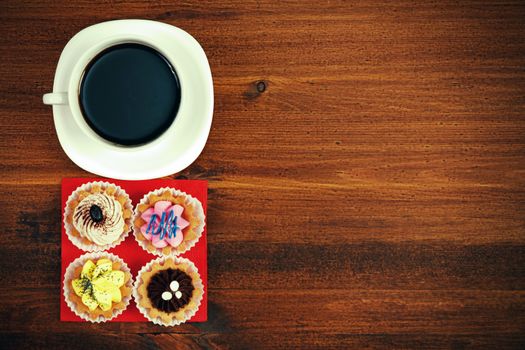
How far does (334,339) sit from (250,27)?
1.41 feet

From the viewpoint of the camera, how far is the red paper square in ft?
2.05

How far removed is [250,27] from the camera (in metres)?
0.62

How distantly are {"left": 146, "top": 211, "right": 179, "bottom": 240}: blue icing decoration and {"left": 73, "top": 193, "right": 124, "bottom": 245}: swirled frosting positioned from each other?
40 mm

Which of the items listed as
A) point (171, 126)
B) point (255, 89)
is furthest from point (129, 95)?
point (255, 89)

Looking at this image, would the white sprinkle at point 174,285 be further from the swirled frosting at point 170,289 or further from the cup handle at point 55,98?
the cup handle at point 55,98

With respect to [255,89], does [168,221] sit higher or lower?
lower

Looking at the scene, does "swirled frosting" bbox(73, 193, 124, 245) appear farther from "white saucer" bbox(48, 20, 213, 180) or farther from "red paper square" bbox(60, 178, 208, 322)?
"white saucer" bbox(48, 20, 213, 180)

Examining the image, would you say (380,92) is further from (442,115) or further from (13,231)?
(13,231)

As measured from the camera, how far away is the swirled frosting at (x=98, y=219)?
1.99 ft

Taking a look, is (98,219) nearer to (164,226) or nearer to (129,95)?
(164,226)

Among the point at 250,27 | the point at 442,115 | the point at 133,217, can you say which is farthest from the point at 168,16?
Answer: the point at 442,115

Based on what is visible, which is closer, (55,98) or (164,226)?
(55,98)

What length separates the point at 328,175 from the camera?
2.08ft

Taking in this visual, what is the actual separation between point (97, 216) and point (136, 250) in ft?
0.23
